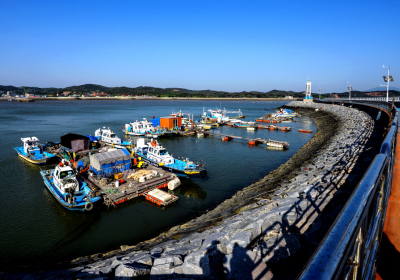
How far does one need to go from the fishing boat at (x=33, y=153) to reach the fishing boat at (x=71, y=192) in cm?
1321

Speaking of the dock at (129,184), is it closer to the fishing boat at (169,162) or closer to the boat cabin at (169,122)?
the fishing boat at (169,162)

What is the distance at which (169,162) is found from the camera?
29.2 m

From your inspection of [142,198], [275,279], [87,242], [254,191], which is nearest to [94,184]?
[142,198]

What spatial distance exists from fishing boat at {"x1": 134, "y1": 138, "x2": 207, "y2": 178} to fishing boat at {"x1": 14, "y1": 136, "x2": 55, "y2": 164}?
13.9 meters

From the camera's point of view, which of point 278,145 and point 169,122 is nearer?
point 278,145

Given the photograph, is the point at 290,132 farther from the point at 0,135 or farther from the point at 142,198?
the point at 0,135

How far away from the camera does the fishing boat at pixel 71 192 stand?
2023 centimetres

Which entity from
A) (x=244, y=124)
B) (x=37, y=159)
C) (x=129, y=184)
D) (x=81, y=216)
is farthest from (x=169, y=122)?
(x=81, y=216)

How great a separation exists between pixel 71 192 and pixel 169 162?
1142 centimetres

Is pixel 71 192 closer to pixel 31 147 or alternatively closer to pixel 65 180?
pixel 65 180

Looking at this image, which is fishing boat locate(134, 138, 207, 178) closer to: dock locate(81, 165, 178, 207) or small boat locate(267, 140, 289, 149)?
dock locate(81, 165, 178, 207)

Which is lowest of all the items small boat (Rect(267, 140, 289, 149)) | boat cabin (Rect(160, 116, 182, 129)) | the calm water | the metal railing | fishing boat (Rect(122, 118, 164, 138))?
the calm water

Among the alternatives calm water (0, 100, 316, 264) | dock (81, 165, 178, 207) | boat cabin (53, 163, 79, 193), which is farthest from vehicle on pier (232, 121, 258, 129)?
boat cabin (53, 163, 79, 193)

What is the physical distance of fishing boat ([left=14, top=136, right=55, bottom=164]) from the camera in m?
33.8
